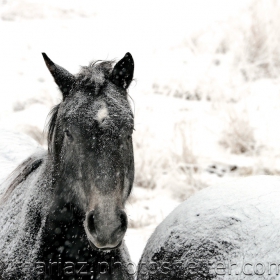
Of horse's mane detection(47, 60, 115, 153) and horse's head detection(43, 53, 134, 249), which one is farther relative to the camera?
horse's mane detection(47, 60, 115, 153)

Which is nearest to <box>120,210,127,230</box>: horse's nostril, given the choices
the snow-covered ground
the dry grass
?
the snow-covered ground

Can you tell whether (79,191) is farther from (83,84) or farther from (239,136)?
(239,136)

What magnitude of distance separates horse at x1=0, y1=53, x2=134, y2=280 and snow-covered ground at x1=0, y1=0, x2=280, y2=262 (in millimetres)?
1400

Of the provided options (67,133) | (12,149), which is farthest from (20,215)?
(12,149)

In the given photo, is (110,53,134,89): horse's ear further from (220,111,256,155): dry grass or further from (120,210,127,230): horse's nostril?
(220,111,256,155): dry grass

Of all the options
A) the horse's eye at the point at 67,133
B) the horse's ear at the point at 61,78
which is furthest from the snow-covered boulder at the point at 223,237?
the horse's ear at the point at 61,78

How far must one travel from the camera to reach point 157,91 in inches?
271

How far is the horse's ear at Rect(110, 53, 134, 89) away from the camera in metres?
2.33

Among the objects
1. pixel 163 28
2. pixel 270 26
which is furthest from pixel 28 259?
pixel 163 28

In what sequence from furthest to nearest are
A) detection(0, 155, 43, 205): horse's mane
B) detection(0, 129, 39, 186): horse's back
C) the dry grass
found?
1. the dry grass
2. detection(0, 129, 39, 186): horse's back
3. detection(0, 155, 43, 205): horse's mane

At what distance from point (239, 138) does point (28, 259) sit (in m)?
3.64

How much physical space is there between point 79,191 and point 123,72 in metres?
0.62

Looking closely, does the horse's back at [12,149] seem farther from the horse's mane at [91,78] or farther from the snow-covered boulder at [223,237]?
the snow-covered boulder at [223,237]

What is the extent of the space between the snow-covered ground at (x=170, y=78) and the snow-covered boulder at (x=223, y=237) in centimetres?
174
